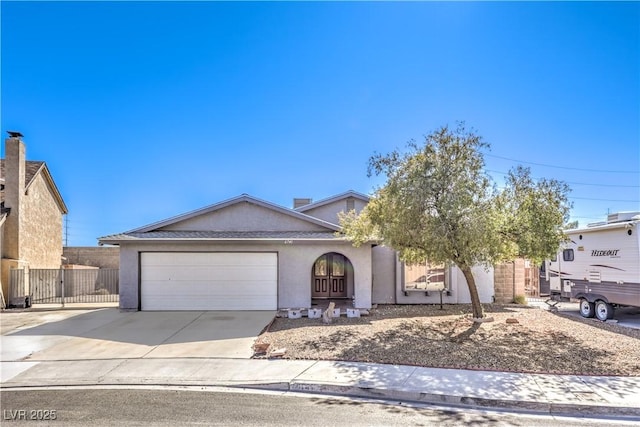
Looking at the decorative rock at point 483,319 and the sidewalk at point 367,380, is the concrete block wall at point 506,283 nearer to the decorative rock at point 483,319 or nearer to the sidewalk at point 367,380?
the decorative rock at point 483,319

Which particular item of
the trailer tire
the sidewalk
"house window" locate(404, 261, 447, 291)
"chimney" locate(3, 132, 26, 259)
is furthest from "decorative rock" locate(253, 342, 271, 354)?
"chimney" locate(3, 132, 26, 259)

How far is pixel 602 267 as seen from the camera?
13.2m

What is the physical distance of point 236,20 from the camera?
42.5ft

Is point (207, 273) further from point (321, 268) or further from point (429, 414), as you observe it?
point (429, 414)

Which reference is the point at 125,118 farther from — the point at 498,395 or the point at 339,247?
the point at 498,395

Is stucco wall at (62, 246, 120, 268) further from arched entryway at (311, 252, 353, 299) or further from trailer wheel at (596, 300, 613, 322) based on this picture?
trailer wheel at (596, 300, 613, 322)

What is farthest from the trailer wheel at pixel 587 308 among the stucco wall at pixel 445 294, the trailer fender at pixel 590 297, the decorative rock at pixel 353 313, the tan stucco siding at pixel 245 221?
the tan stucco siding at pixel 245 221

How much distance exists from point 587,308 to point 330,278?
10.2 m

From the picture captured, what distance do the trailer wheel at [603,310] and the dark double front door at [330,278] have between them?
9843 millimetres

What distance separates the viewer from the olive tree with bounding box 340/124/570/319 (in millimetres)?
9922

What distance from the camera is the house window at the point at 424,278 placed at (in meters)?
16.5

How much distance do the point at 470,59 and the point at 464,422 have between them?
482 inches

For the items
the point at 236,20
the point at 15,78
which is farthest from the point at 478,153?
the point at 15,78

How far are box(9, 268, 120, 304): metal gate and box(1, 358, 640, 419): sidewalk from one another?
10709mm
